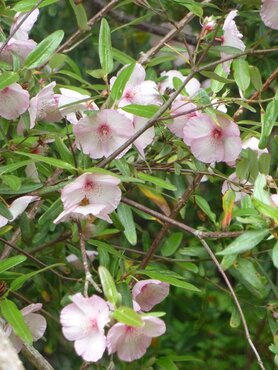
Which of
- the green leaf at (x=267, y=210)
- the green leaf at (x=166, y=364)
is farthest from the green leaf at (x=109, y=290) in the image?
the green leaf at (x=166, y=364)

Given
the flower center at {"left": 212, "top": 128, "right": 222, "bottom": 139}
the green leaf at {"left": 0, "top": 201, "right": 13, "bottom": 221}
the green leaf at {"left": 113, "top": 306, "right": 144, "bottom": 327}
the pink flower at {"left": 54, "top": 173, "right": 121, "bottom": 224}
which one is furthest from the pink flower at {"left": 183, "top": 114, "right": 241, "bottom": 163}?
the green leaf at {"left": 113, "top": 306, "right": 144, "bottom": 327}

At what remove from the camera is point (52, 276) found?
90.6 inches

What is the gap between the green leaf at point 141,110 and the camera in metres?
1.59

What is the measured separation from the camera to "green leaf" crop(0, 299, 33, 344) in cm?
152

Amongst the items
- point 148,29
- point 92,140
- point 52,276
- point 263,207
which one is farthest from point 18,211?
point 148,29

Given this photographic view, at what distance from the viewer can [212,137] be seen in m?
1.64

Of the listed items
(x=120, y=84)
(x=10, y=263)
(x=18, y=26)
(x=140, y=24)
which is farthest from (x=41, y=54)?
(x=140, y=24)

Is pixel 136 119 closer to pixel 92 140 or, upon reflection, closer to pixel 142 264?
pixel 92 140

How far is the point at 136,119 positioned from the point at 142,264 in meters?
0.32

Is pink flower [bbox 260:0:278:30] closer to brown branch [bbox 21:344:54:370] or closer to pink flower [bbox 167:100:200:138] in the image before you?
pink flower [bbox 167:100:200:138]

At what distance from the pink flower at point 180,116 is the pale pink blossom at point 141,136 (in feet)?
0.17

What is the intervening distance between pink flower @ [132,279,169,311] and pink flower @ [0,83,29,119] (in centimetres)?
38

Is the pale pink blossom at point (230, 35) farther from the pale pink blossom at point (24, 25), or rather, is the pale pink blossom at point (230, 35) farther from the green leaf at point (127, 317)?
the green leaf at point (127, 317)

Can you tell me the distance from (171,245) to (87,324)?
853mm
